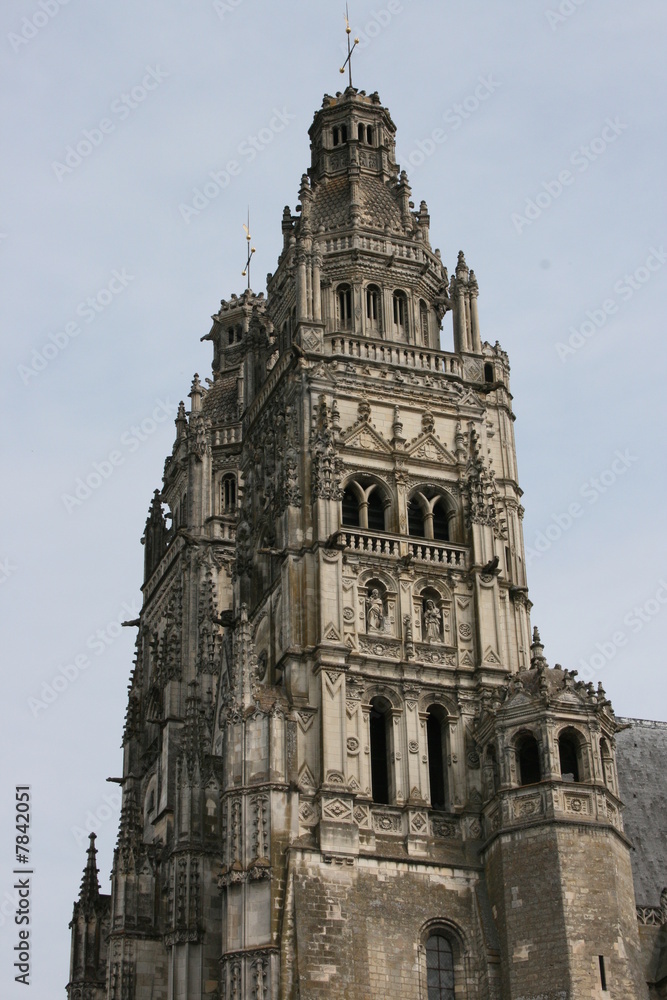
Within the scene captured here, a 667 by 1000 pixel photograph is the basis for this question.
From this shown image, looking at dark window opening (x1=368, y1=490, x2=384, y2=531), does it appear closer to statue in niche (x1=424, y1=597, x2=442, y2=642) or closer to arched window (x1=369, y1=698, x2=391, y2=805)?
statue in niche (x1=424, y1=597, x2=442, y2=642)

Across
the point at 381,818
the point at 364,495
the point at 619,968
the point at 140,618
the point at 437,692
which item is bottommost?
the point at 619,968

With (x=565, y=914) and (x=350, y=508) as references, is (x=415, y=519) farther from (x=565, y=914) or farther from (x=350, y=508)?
(x=565, y=914)

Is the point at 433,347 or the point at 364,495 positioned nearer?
the point at 364,495

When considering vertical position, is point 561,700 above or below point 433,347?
below

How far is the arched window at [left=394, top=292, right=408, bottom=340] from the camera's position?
55.3 metres

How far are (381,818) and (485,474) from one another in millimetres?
11060

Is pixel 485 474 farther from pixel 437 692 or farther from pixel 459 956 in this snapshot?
pixel 459 956

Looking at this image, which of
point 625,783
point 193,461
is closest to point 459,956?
point 625,783

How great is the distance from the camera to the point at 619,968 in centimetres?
4178

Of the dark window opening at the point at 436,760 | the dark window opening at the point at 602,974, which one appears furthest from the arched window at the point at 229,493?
the dark window opening at the point at 602,974

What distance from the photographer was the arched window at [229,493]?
70312 millimetres

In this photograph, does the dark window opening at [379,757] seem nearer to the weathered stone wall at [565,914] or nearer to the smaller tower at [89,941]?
the weathered stone wall at [565,914]

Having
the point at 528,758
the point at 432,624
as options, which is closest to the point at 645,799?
the point at 528,758

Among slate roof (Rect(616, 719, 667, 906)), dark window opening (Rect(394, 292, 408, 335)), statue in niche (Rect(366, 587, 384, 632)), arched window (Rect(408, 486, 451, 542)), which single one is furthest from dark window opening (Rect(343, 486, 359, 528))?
slate roof (Rect(616, 719, 667, 906))
